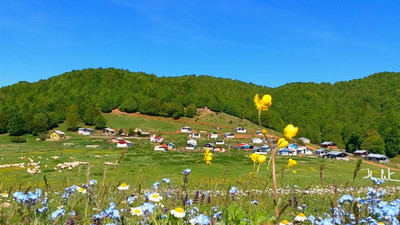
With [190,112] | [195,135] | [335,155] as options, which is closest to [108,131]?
[195,135]

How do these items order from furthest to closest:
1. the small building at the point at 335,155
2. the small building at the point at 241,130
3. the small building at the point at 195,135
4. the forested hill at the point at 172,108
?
the small building at the point at 241,130
the forested hill at the point at 172,108
the small building at the point at 195,135
the small building at the point at 335,155

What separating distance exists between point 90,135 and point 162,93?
250 feet

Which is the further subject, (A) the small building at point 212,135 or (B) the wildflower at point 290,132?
(A) the small building at point 212,135

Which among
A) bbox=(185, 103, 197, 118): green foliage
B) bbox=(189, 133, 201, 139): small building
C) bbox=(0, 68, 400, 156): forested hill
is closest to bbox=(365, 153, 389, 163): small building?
bbox=(0, 68, 400, 156): forested hill

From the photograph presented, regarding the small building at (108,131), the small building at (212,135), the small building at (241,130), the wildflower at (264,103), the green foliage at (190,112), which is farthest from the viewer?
the green foliage at (190,112)

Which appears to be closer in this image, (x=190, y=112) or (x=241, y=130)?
(x=241, y=130)

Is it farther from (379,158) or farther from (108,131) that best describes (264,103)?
(108,131)

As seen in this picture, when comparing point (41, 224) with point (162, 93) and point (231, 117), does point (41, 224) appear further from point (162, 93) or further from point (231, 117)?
point (162, 93)

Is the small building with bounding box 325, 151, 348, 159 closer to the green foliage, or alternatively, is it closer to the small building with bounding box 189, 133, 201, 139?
the small building with bounding box 189, 133, 201, 139

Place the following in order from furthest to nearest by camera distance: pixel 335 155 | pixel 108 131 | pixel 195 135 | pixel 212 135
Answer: pixel 212 135 < pixel 195 135 < pixel 108 131 < pixel 335 155

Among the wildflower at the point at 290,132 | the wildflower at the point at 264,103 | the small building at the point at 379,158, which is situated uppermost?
the wildflower at the point at 264,103

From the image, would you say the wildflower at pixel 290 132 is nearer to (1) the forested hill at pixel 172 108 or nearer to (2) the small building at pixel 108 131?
(1) the forested hill at pixel 172 108

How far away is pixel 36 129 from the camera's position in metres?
98.8

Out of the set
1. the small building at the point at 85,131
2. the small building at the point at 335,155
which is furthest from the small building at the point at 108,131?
the small building at the point at 335,155
